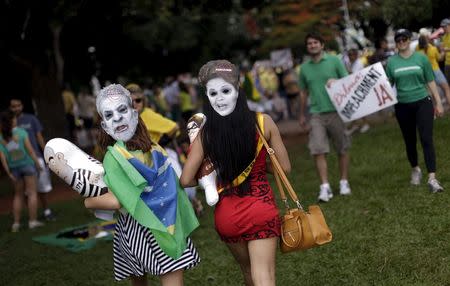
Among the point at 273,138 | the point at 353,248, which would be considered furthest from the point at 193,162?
the point at 353,248

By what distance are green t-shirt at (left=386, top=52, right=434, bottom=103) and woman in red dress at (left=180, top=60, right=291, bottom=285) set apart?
13.2 feet

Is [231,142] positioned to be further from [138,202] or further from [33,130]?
[33,130]

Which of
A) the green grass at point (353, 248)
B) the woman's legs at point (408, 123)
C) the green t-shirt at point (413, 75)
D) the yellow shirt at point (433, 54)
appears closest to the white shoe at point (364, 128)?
the yellow shirt at point (433, 54)

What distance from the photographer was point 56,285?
7.66 m

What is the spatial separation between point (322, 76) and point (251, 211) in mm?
4724

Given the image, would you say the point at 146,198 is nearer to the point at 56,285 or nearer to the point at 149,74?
the point at 56,285

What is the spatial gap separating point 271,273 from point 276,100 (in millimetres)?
19890

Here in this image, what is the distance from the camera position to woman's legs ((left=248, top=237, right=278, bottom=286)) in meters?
4.43

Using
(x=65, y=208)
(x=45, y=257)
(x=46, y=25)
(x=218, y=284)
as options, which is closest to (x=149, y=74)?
(x=46, y=25)

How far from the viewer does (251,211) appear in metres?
4.50

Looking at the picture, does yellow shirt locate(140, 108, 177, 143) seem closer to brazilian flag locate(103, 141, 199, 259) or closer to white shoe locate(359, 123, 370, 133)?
brazilian flag locate(103, 141, 199, 259)

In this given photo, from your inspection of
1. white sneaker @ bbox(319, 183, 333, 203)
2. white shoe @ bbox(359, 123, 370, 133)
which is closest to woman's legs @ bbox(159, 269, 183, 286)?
white sneaker @ bbox(319, 183, 333, 203)

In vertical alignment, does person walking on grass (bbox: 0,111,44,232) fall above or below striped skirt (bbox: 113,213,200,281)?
above

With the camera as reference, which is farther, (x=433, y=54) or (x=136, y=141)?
(x=433, y=54)
